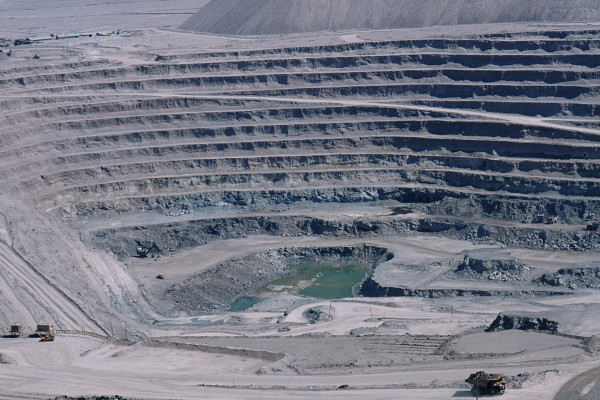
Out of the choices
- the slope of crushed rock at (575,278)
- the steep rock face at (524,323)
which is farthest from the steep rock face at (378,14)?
the steep rock face at (524,323)

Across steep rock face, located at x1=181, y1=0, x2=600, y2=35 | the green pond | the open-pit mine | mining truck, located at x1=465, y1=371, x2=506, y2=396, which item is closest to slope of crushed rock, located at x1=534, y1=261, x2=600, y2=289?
the open-pit mine

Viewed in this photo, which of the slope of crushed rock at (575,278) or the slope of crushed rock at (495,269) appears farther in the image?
the slope of crushed rock at (495,269)

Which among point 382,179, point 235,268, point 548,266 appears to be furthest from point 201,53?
point 548,266

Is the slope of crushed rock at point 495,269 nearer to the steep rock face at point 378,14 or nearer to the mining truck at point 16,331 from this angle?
the mining truck at point 16,331

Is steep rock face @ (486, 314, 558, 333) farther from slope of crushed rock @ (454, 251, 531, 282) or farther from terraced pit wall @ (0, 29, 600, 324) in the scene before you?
terraced pit wall @ (0, 29, 600, 324)

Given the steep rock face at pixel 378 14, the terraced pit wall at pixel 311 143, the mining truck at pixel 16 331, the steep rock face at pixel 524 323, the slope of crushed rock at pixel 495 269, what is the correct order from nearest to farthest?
the mining truck at pixel 16 331 → the steep rock face at pixel 524 323 → the slope of crushed rock at pixel 495 269 → the terraced pit wall at pixel 311 143 → the steep rock face at pixel 378 14

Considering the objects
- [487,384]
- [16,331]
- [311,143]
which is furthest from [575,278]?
[16,331]

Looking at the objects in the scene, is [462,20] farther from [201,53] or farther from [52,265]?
[52,265]
